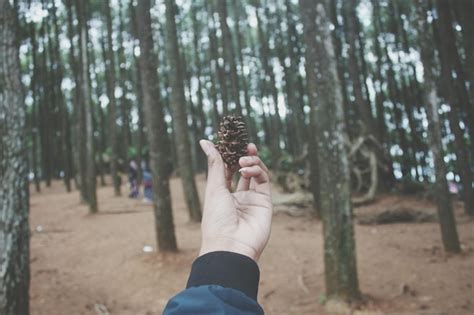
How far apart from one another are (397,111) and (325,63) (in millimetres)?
18356

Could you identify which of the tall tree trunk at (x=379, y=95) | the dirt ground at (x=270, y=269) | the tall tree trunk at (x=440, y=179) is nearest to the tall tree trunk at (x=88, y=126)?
the dirt ground at (x=270, y=269)

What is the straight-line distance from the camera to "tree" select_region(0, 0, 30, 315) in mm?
3520

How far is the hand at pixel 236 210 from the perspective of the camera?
1.54 m

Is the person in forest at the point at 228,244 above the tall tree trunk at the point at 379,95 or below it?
below

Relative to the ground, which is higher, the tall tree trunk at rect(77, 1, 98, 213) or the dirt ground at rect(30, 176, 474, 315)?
the tall tree trunk at rect(77, 1, 98, 213)

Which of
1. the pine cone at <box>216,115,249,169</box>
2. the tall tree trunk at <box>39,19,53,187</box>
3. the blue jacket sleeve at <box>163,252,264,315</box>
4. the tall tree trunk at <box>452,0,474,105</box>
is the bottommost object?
the blue jacket sleeve at <box>163,252,264,315</box>

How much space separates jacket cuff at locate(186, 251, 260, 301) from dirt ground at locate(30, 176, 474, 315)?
455cm

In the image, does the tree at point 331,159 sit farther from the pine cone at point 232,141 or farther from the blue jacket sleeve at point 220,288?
the blue jacket sleeve at point 220,288

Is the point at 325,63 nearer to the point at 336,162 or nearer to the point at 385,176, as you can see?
the point at 336,162

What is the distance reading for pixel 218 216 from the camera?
1.62m

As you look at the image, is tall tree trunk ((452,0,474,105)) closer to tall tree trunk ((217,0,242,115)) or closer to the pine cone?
tall tree trunk ((217,0,242,115))

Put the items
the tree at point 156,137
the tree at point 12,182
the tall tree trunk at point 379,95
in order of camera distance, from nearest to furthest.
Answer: the tree at point 12,182
the tree at point 156,137
the tall tree trunk at point 379,95

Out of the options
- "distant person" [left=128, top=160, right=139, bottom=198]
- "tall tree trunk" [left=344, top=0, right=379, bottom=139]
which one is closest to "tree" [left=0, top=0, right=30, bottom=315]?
"distant person" [left=128, top=160, right=139, bottom=198]

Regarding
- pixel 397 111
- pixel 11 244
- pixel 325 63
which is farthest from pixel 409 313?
pixel 397 111
